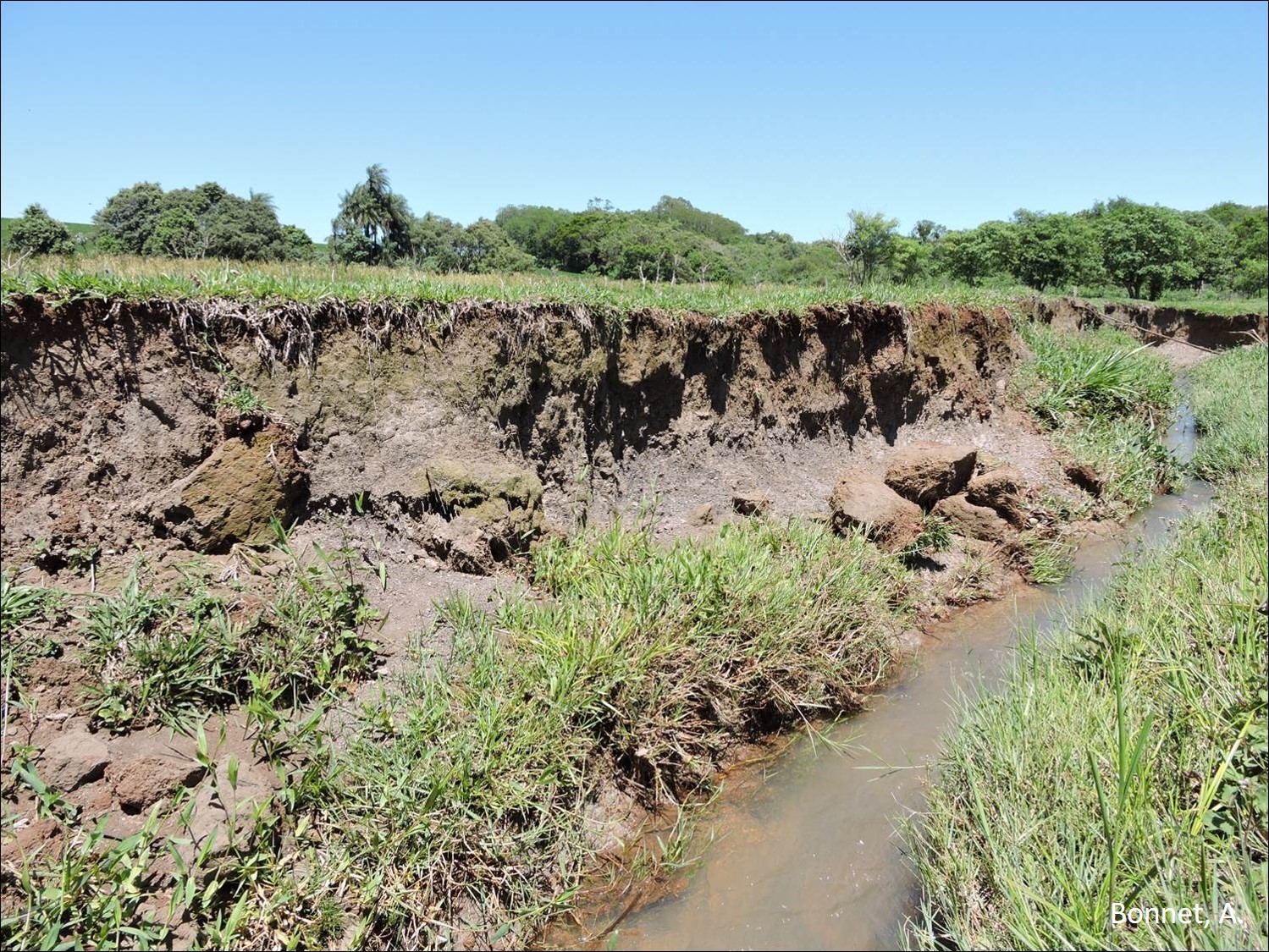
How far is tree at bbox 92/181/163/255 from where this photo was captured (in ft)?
64.2

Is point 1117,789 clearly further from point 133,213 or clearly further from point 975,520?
point 133,213

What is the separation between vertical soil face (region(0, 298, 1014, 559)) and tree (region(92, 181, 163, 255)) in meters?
17.5

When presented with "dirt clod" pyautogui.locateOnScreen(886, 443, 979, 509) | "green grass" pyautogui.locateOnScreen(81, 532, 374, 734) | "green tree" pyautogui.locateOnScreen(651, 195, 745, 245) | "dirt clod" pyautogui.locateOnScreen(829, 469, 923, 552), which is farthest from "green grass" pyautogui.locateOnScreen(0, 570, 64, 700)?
"green tree" pyautogui.locateOnScreen(651, 195, 745, 245)

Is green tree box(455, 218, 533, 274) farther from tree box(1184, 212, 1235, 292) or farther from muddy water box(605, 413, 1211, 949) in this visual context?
tree box(1184, 212, 1235, 292)

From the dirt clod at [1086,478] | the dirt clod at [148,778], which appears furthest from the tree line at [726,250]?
the dirt clod at [148,778]

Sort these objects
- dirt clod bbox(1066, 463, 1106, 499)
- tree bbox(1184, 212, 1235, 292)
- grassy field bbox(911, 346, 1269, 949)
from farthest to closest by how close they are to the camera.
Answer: tree bbox(1184, 212, 1235, 292) → dirt clod bbox(1066, 463, 1106, 499) → grassy field bbox(911, 346, 1269, 949)

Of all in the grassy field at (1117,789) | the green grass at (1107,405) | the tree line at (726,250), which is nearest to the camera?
the grassy field at (1117,789)

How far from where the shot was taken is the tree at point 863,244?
→ 13211mm

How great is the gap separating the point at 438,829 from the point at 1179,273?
3814 cm

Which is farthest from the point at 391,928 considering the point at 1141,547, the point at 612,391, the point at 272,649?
the point at 1141,547

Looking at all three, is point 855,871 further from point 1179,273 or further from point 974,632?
point 1179,273

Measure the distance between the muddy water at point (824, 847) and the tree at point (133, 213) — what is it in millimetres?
20300

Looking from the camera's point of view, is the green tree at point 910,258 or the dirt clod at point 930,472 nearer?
the dirt clod at point 930,472

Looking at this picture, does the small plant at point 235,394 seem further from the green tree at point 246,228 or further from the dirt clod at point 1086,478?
the green tree at point 246,228
